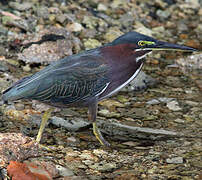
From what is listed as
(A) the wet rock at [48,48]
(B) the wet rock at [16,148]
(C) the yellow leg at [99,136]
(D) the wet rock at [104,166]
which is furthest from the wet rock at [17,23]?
(D) the wet rock at [104,166]

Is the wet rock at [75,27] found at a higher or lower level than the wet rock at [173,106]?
higher

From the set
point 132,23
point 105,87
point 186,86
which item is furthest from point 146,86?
point 132,23

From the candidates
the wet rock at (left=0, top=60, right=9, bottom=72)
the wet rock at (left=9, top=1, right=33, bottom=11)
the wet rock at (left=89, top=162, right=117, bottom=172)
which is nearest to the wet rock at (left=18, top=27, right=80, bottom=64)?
the wet rock at (left=0, top=60, right=9, bottom=72)

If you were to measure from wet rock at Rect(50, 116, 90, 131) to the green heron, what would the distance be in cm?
46

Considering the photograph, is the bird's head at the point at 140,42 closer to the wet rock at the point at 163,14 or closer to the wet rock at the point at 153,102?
the wet rock at the point at 153,102

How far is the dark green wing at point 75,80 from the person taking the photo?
4828mm

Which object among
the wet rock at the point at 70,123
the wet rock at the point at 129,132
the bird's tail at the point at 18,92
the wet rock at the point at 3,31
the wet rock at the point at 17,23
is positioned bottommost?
the wet rock at the point at 129,132

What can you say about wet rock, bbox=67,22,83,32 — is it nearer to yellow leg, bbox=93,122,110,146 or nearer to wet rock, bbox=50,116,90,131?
wet rock, bbox=50,116,90,131

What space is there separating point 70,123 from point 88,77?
2.80 feet

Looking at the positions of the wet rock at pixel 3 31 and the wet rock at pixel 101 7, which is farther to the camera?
the wet rock at pixel 101 7

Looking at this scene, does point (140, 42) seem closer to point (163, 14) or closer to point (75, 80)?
point (75, 80)

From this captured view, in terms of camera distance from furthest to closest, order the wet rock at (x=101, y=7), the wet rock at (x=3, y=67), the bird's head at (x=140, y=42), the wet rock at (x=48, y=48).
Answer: the wet rock at (x=101, y=7), the wet rock at (x=48, y=48), the wet rock at (x=3, y=67), the bird's head at (x=140, y=42)

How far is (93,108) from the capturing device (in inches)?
196

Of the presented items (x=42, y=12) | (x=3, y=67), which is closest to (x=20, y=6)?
(x=42, y=12)
